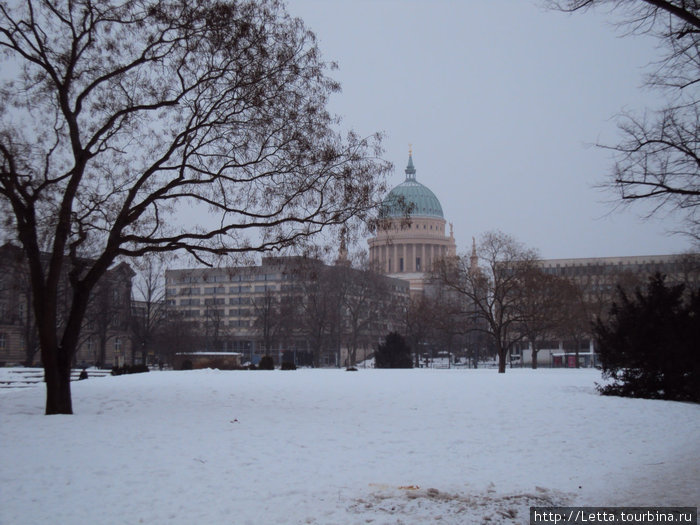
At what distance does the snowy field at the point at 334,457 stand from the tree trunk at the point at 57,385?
454mm

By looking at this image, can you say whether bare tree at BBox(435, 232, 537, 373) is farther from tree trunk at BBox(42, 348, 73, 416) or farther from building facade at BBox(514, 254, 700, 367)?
tree trunk at BBox(42, 348, 73, 416)

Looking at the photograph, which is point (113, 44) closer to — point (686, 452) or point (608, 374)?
point (686, 452)

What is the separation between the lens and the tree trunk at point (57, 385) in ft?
55.5

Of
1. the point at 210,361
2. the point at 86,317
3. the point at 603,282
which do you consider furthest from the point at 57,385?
the point at 603,282

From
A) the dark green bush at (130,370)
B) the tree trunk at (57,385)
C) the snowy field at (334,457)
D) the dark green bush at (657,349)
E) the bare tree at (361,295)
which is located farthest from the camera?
the bare tree at (361,295)

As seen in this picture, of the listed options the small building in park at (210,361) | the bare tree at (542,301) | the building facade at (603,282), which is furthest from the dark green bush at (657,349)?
the small building in park at (210,361)

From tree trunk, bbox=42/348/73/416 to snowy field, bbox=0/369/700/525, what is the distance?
45 cm

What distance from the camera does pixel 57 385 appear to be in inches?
671

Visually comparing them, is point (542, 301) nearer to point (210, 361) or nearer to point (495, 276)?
point (495, 276)

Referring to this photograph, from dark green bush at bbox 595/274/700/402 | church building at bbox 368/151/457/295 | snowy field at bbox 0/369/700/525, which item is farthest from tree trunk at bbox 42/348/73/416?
church building at bbox 368/151/457/295

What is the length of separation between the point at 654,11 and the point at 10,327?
7521cm

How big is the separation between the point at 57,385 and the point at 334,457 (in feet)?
25.9

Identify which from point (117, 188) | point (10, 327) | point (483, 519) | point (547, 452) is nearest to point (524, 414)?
point (547, 452)

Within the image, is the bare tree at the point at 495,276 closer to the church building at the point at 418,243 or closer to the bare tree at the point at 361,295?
the bare tree at the point at 361,295
